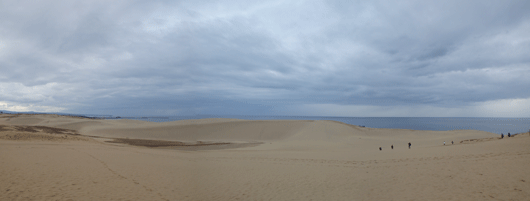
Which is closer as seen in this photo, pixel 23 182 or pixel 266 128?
pixel 23 182

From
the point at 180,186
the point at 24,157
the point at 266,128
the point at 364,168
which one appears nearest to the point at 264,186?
the point at 180,186

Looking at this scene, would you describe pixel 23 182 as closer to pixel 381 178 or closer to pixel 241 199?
pixel 241 199

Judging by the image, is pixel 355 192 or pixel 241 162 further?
pixel 241 162

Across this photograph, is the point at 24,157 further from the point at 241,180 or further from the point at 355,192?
the point at 355,192

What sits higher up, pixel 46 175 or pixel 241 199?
pixel 46 175

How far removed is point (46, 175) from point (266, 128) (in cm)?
3256

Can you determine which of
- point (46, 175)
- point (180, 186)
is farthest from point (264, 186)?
point (46, 175)

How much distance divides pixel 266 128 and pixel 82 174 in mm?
31760

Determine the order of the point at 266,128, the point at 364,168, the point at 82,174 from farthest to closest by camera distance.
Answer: the point at 266,128, the point at 364,168, the point at 82,174

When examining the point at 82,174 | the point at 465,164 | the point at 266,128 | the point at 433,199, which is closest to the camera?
the point at 433,199

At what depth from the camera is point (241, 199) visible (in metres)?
8.53

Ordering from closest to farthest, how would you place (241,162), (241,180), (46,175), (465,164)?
(46,175), (241,180), (465,164), (241,162)

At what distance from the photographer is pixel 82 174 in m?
9.69

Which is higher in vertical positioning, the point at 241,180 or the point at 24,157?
the point at 24,157
